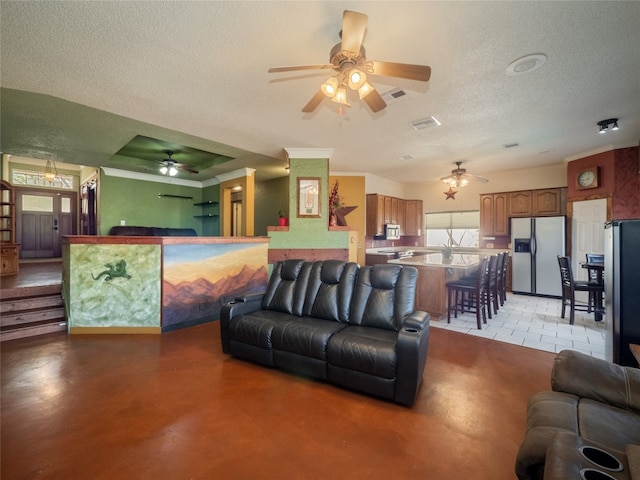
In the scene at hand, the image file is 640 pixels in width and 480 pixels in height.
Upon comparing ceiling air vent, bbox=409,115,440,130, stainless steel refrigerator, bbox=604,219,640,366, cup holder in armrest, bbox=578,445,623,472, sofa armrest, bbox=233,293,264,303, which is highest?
ceiling air vent, bbox=409,115,440,130

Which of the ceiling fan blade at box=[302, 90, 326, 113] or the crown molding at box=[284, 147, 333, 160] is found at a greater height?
the crown molding at box=[284, 147, 333, 160]

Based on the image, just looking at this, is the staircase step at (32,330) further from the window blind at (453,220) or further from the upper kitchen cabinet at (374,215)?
the window blind at (453,220)

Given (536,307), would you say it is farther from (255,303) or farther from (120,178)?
(120,178)

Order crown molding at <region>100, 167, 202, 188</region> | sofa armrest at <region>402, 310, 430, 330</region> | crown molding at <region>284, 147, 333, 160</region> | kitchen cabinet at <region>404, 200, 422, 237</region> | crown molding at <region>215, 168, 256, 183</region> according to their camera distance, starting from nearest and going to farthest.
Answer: sofa armrest at <region>402, 310, 430, 330</region> < crown molding at <region>284, 147, 333, 160</region> < crown molding at <region>215, 168, 256, 183</region> < crown molding at <region>100, 167, 202, 188</region> < kitchen cabinet at <region>404, 200, 422, 237</region>

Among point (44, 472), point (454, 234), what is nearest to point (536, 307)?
point (454, 234)

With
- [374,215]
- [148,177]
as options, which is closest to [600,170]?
[374,215]

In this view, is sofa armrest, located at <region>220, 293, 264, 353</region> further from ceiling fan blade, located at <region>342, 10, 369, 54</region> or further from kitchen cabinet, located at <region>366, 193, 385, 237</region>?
kitchen cabinet, located at <region>366, 193, 385, 237</region>

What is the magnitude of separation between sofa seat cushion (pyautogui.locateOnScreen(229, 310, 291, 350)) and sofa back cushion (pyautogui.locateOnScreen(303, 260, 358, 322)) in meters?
0.32

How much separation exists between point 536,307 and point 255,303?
5248mm

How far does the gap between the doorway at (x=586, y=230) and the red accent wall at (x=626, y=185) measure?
0.66ft

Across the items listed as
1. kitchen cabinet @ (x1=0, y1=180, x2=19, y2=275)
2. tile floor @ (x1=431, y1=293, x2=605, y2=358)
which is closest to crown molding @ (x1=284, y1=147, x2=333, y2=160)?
tile floor @ (x1=431, y1=293, x2=605, y2=358)

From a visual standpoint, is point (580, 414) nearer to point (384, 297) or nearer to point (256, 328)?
point (384, 297)

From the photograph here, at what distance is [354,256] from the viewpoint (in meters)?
5.49

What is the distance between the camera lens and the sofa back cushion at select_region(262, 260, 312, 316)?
3.11m
